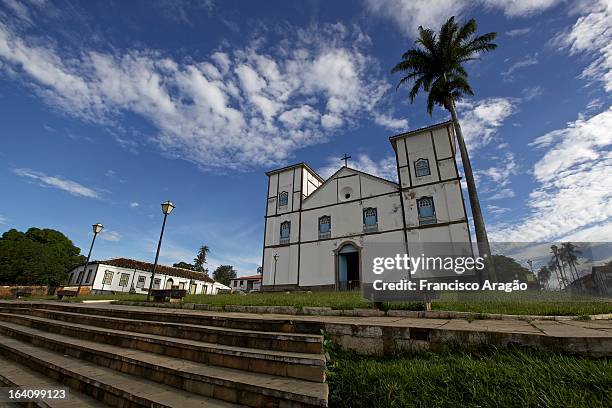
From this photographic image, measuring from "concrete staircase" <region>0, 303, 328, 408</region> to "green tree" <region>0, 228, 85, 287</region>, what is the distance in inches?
1413

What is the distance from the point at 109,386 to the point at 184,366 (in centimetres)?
76

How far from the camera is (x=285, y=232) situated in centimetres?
2300

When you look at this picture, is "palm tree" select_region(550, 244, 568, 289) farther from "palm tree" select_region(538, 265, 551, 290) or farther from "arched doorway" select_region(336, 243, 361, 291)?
"arched doorway" select_region(336, 243, 361, 291)

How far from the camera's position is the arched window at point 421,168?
770 inches

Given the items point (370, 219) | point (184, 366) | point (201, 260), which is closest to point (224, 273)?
point (201, 260)

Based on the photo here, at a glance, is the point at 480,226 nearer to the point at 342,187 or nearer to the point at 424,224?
the point at 424,224

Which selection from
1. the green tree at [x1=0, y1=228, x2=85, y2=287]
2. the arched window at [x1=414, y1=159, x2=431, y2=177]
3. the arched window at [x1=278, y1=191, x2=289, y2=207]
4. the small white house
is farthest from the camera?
the small white house

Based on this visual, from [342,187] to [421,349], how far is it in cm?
1895

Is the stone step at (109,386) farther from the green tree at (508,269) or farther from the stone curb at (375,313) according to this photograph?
the green tree at (508,269)

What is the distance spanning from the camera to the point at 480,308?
5672 mm

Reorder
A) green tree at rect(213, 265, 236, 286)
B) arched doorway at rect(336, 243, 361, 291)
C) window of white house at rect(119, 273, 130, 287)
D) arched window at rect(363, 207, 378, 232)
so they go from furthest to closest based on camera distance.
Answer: green tree at rect(213, 265, 236, 286)
window of white house at rect(119, 273, 130, 287)
arched window at rect(363, 207, 378, 232)
arched doorway at rect(336, 243, 361, 291)

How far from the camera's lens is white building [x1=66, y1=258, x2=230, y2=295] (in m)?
33.5

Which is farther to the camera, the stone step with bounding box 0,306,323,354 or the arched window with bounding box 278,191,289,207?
the arched window with bounding box 278,191,289,207

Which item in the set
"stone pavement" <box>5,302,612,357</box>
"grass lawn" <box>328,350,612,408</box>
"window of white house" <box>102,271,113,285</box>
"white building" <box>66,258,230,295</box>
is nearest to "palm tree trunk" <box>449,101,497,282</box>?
"stone pavement" <box>5,302,612,357</box>
